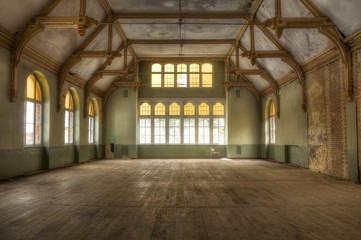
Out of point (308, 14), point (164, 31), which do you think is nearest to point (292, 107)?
point (308, 14)

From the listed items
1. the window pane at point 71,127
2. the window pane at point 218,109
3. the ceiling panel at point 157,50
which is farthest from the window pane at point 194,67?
the window pane at point 71,127

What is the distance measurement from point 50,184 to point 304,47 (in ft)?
33.3

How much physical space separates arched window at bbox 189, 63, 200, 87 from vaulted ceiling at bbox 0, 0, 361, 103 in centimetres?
81

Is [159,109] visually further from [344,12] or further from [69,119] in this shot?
[344,12]

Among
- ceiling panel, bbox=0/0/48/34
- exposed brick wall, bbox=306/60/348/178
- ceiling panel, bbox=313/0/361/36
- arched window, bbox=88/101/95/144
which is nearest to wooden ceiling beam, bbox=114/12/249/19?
exposed brick wall, bbox=306/60/348/178

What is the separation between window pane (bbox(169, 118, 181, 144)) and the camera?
21.3m

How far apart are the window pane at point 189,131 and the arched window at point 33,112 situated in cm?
1039

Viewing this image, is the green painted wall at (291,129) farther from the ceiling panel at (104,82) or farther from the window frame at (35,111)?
the window frame at (35,111)

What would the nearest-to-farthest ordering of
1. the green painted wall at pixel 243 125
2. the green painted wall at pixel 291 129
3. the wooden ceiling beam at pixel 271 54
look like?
1. the wooden ceiling beam at pixel 271 54
2. the green painted wall at pixel 291 129
3. the green painted wall at pixel 243 125

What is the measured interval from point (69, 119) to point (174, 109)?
753 centimetres

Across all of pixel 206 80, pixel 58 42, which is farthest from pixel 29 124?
pixel 206 80

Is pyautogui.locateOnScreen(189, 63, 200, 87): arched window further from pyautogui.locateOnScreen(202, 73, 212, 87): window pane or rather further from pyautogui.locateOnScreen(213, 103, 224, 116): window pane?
pyautogui.locateOnScreen(213, 103, 224, 116): window pane

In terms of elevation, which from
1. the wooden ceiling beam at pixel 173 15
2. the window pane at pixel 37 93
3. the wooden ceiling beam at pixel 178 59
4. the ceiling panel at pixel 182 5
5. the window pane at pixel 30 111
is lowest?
the window pane at pixel 30 111

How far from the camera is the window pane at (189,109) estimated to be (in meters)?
21.4
